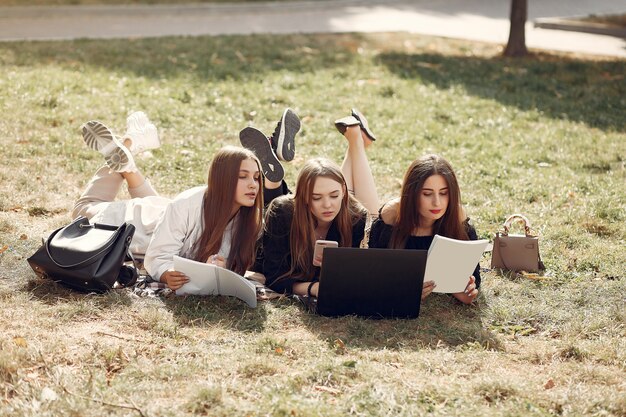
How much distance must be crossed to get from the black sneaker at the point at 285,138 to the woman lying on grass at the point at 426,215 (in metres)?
1.03

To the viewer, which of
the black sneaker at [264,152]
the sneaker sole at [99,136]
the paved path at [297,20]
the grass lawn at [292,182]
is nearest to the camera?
the grass lawn at [292,182]

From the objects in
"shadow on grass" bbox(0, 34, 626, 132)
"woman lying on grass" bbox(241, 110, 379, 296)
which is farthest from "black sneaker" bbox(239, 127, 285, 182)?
"shadow on grass" bbox(0, 34, 626, 132)

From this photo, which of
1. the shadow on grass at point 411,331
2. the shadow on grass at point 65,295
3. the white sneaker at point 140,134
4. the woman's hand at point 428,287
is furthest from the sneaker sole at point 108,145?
the woman's hand at point 428,287

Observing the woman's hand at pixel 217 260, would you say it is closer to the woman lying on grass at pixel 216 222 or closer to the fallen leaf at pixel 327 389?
the woman lying on grass at pixel 216 222

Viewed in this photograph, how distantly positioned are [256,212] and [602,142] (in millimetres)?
4715

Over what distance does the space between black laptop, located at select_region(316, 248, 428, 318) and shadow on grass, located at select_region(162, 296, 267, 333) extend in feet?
1.26

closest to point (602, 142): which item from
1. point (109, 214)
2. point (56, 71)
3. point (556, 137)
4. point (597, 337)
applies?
point (556, 137)

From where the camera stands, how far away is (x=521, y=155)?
903 centimetres

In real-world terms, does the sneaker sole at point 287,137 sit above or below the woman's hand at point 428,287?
above

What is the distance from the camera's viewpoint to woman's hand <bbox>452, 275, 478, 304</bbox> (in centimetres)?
564

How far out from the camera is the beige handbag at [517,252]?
625 centimetres

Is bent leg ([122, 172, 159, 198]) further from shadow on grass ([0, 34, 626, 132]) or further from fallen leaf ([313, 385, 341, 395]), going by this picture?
shadow on grass ([0, 34, 626, 132])

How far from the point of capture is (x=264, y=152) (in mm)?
6504

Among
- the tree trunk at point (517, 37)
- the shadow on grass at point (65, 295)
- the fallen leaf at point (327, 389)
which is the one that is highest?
the tree trunk at point (517, 37)
